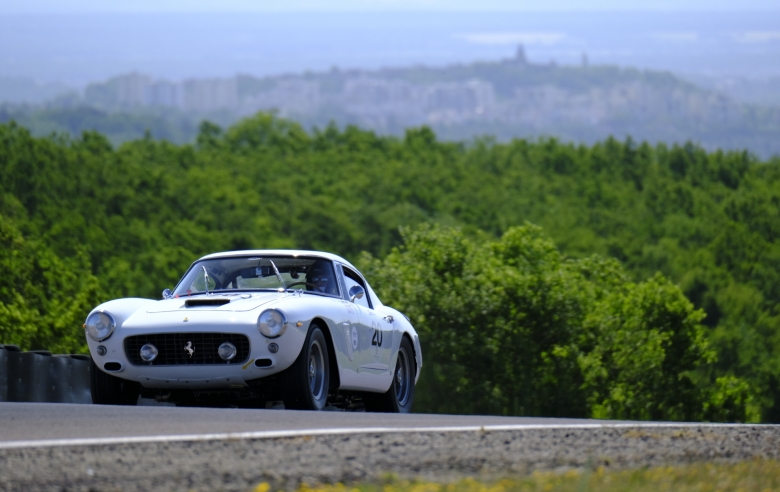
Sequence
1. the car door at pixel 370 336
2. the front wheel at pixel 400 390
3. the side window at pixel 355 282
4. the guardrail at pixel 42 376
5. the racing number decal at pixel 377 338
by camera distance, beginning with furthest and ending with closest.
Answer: the guardrail at pixel 42 376 < the front wheel at pixel 400 390 < the side window at pixel 355 282 < the racing number decal at pixel 377 338 < the car door at pixel 370 336

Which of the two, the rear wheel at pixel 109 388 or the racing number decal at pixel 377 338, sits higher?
the racing number decal at pixel 377 338

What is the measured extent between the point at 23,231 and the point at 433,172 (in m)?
45.9

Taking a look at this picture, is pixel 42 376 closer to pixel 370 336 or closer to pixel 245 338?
pixel 370 336

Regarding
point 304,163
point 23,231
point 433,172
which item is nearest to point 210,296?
→ point 23,231

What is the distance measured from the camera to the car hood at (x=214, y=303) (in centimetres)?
1005

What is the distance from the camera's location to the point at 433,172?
336 ft

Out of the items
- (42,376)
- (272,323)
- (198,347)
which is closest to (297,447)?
(272,323)

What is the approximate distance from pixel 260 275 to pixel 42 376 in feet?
9.59

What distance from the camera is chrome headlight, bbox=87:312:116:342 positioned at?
1000 cm

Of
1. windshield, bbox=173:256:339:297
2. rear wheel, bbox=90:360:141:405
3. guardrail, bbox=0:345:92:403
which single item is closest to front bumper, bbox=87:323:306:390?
rear wheel, bbox=90:360:141:405

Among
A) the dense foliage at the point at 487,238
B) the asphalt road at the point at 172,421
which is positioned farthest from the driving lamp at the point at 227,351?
the dense foliage at the point at 487,238

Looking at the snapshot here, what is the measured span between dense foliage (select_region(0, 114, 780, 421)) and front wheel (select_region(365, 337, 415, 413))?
93.9ft

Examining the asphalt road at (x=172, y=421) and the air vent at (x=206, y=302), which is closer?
the asphalt road at (x=172, y=421)

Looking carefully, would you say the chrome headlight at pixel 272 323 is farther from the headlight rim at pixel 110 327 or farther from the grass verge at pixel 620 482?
the grass verge at pixel 620 482
